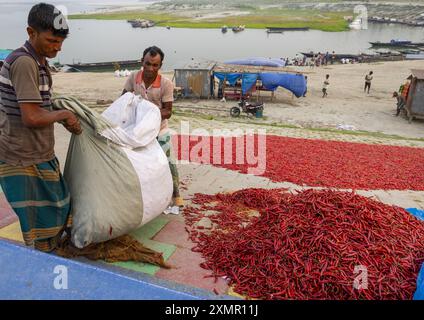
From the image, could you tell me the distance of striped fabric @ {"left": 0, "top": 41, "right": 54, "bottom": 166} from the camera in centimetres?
272

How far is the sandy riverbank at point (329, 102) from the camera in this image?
15891 millimetres

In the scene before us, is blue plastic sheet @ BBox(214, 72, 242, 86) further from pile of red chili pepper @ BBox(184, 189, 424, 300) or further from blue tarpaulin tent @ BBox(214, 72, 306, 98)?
pile of red chili pepper @ BBox(184, 189, 424, 300)

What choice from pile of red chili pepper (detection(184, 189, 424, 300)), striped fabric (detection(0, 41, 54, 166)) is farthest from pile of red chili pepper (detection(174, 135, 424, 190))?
striped fabric (detection(0, 41, 54, 166))

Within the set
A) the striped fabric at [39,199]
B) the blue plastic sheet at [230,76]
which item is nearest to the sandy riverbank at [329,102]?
the blue plastic sheet at [230,76]

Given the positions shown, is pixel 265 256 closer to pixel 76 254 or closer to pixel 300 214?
pixel 300 214

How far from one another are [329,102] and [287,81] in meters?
2.90

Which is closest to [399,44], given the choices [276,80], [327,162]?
[276,80]

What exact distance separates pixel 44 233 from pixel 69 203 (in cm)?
35

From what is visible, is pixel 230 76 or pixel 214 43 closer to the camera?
pixel 230 76

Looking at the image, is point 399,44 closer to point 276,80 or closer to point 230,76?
point 276,80

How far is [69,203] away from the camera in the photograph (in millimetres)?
3287

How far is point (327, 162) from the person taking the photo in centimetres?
721
